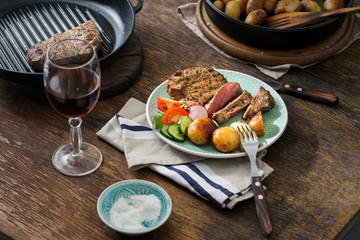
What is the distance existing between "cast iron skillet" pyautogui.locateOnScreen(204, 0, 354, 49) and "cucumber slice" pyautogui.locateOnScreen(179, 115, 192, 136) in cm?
58

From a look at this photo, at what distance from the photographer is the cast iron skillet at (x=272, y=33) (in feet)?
5.91

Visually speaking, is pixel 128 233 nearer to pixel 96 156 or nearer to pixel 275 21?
pixel 96 156

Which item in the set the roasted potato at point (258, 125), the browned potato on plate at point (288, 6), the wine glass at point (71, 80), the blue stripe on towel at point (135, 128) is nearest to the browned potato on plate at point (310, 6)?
the browned potato on plate at point (288, 6)

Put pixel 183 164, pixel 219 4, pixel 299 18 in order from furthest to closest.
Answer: pixel 219 4, pixel 299 18, pixel 183 164

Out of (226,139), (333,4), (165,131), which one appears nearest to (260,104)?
(226,139)

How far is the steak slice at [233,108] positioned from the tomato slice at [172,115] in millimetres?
124

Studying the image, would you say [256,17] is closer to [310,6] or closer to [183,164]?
[310,6]

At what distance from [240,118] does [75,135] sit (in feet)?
1.96

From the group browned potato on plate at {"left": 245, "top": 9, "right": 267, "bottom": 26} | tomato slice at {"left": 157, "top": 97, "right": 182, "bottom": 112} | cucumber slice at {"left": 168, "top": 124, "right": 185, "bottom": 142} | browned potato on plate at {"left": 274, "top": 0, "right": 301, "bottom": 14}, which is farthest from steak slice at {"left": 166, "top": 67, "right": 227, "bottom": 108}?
browned potato on plate at {"left": 274, "top": 0, "right": 301, "bottom": 14}

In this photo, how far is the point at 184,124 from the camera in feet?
4.79

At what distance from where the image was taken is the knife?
5.66 feet

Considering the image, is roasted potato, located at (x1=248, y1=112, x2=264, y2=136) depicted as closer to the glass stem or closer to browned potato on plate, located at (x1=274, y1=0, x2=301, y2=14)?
the glass stem

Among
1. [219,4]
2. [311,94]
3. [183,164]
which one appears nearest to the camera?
[183,164]

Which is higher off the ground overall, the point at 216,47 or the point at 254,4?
the point at 254,4
